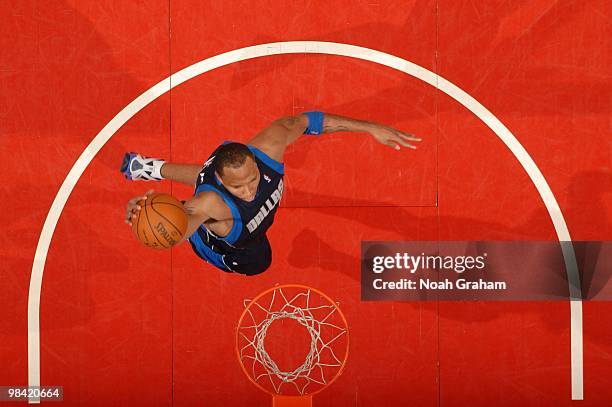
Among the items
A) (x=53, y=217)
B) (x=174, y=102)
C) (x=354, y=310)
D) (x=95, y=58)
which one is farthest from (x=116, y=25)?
(x=354, y=310)

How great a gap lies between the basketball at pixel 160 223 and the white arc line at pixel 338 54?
205 centimetres

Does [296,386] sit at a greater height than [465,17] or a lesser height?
lesser

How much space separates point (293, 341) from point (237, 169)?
219 centimetres

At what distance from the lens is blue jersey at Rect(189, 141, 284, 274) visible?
204 inches

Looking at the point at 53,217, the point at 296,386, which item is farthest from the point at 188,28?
the point at 296,386

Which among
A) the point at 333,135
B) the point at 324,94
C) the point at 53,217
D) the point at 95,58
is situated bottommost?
the point at 53,217

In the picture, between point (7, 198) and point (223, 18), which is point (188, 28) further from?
point (7, 198)

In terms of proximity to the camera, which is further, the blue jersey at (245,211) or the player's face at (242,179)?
the blue jersey at (245,211)

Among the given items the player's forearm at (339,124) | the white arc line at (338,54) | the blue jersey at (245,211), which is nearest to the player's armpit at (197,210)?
the blue jersey at (245,211)

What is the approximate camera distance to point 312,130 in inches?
229

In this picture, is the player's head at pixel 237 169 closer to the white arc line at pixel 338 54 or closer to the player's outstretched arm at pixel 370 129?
the player's outstretched arm at pixel 370 129

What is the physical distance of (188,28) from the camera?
21.1ft

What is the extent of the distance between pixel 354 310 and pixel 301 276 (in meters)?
0.61

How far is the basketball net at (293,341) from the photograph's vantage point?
250 inches
